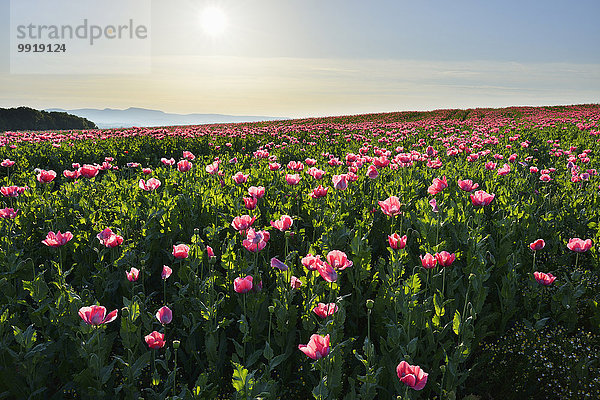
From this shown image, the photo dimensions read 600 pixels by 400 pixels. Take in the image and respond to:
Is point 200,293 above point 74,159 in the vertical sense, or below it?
below

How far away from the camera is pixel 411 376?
1.79m

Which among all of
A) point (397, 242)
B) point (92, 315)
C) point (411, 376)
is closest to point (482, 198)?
point (397, 242)

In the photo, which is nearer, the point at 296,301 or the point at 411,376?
the point at 411,376

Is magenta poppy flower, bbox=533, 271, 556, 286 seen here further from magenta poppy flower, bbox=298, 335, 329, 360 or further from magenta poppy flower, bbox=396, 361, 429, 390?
magenta poppy flower, bbox=298, 335, 329, 360

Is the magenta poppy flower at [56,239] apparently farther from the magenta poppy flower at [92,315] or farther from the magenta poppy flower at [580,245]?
the magenta poppy flower at [580,245]

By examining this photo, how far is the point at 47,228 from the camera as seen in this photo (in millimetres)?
4438

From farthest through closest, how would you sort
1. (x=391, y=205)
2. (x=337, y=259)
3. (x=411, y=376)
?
(x=391, y=205), (x=337, y=259), (x=411, y=376)

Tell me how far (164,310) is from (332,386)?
1039 mm

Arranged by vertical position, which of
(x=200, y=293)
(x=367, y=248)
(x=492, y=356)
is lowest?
(x=492, y=356)

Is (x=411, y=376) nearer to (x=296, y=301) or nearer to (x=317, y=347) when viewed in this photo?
(x=317, y=347)

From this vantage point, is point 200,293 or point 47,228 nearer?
point 200,293

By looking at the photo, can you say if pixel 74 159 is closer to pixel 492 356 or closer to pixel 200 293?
pixel 200 293

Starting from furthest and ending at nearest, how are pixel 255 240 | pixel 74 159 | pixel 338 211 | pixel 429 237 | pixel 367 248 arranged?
pixel 74 159, pixel 338 211, pixel 429 237, pixel 367 248, pixel 255 240

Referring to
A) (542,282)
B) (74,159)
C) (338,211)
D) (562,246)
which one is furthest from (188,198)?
(74,159)
